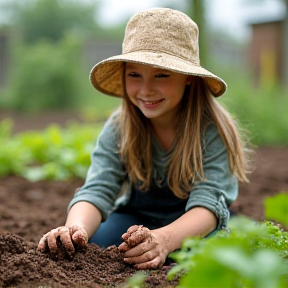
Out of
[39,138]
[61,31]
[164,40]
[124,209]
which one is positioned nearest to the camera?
[164,40]

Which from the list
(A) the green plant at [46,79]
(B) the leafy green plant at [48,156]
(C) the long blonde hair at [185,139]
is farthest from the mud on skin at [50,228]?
(A) the green plant at [46,79]

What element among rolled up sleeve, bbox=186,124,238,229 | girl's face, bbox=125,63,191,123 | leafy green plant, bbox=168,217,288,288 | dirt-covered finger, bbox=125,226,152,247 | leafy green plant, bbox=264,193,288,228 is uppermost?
girl's face, bbox=125,63,191,123

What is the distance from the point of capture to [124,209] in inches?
122

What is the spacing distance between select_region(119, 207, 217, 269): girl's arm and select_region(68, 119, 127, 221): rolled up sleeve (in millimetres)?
452

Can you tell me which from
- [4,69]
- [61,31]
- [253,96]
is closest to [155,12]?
[253,96]

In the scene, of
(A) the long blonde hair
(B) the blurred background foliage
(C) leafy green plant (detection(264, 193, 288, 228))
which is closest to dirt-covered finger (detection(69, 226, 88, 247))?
(A) the long blonde hair

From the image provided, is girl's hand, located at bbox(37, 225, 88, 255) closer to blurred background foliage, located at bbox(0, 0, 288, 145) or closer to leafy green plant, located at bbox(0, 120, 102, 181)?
leafy green plant, located at bbox(0, 120, 102, 181)

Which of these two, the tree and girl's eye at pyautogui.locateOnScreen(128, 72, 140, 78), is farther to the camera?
the tree

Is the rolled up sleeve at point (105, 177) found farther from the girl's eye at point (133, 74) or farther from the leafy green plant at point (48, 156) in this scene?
the leafy green plant at point (48, 156)

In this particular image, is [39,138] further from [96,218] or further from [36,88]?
[36,88]

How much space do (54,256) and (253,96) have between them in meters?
7.11

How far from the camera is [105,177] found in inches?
112

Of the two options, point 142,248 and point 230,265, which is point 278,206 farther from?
point 142,248

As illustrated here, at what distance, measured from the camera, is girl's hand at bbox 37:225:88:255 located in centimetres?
220
